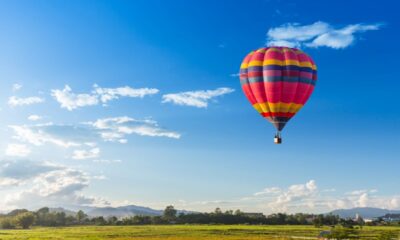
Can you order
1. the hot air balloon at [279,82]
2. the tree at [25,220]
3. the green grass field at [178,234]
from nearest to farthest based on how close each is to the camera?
1. the hot air balloon at [279,82]
2. the green grass field at [178,234]
3. the tree at [25,220]

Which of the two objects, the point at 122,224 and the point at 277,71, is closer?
the point at 277,71

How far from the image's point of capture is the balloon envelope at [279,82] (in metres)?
51.5

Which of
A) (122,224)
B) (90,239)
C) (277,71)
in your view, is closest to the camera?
(277,71)

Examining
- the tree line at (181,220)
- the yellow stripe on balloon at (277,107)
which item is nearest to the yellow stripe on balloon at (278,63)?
the yellow stripe on balloon at (277,107)

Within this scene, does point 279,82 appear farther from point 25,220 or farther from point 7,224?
point 7,224

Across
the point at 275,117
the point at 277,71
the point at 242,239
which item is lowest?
the point at 242,239

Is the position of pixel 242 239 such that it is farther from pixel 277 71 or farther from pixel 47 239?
pixel 277 71

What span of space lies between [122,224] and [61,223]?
88.3ft

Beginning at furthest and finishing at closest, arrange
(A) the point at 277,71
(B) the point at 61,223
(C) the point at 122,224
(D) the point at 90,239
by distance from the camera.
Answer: (B) the point at 61,223 < (C) the point at 122,224 < (D) the point at 90,239 < (A) the point at 277,71

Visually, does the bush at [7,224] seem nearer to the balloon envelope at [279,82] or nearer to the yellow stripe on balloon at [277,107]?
the balloon envelope at [279,82]

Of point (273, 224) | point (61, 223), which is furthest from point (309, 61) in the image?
point (61, 223)

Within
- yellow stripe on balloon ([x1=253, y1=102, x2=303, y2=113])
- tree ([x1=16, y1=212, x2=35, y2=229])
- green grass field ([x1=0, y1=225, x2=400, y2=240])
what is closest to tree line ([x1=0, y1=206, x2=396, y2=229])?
tree ([x1=16, y1=212, x2=35, y2=229])

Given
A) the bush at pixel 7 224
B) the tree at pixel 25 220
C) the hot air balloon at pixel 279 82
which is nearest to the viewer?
the hot air balloon at pixel 279 82

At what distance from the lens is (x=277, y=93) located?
51438mm
